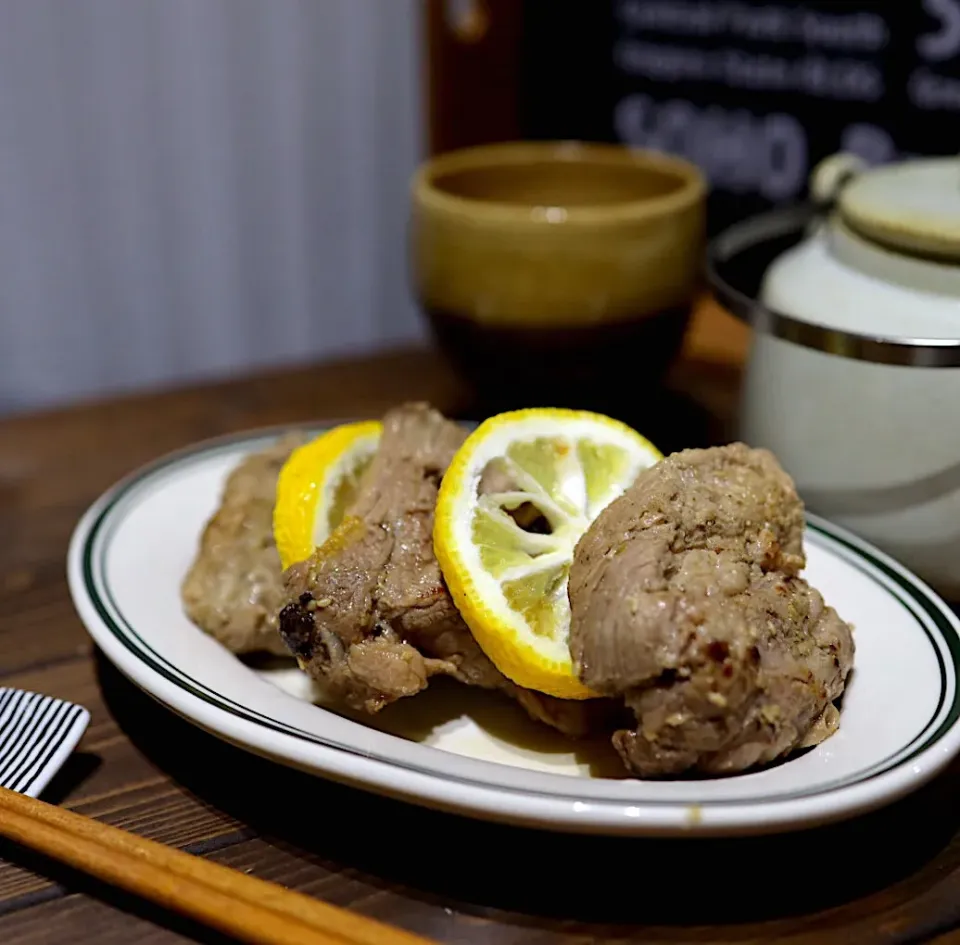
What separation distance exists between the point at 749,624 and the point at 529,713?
0.67 ft

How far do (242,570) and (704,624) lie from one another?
43cm

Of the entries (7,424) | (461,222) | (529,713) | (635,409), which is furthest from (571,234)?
(7,424)

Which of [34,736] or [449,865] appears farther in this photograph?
[34,736]

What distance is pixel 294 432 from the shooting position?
1197mm

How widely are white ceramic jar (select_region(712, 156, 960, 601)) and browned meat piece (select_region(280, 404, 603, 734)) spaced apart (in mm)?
373

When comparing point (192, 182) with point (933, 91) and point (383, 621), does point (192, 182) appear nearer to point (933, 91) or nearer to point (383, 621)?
point (933, 91)

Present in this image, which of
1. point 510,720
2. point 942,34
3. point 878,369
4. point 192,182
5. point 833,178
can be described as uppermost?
point 942,34

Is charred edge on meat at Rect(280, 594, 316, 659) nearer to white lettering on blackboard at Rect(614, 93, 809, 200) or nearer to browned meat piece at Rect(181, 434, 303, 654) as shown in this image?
browned meat piece at Rect(181, 434, 303, 654)

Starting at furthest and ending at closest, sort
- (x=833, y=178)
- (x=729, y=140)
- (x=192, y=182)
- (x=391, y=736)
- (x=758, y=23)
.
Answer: (x=192, y=182) → (x=729, y=140) → (x=758, y=23) → (x=833, y=178) → (x=391, y=736)

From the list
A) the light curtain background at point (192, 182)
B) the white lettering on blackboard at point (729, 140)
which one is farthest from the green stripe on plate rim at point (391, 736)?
the light curtain background at point (192, 182)

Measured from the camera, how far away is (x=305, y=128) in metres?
2.43

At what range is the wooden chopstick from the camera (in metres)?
0.65

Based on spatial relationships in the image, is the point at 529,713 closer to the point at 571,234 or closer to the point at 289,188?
the point at 571,234

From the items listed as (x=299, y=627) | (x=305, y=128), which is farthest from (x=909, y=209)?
(x=305, y=128)
